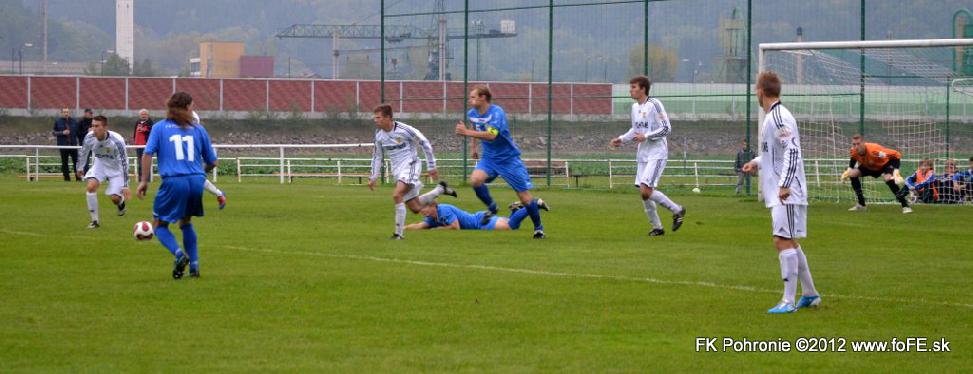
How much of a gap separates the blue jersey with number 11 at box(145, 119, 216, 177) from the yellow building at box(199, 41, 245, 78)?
117m

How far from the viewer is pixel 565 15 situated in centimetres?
3494

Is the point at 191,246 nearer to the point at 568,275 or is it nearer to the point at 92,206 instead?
the point at 568,275

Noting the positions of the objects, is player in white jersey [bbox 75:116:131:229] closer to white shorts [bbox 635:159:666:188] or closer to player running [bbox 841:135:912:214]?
white shorts [bbox 635:159:666:188]

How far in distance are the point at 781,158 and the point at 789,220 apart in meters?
0.51

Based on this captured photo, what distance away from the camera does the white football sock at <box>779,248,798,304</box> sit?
1041 centimetres

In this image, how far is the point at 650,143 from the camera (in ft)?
61.6

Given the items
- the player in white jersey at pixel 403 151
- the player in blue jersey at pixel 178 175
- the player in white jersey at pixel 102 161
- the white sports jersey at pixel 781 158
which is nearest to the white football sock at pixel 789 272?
the white sports jersey at pixel 781 158

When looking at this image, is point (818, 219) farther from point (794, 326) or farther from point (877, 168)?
point (794, 326)

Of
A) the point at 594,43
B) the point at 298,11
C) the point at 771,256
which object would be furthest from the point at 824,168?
the point at 298,11

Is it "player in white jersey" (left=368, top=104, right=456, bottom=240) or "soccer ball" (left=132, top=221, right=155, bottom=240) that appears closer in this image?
"soccer ball" (left=132, top=221, right=155, bottom=240)

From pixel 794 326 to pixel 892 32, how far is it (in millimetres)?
21939

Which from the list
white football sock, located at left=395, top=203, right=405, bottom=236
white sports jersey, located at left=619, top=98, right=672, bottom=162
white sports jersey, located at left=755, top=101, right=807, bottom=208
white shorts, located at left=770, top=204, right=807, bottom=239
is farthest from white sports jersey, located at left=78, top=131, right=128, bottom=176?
white shorts, located at left=770, top=204, right=807, bottom=239

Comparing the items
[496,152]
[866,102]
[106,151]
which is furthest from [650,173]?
[866,102]

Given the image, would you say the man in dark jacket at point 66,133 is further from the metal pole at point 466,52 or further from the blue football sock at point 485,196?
the blue football sock at point 485,196
